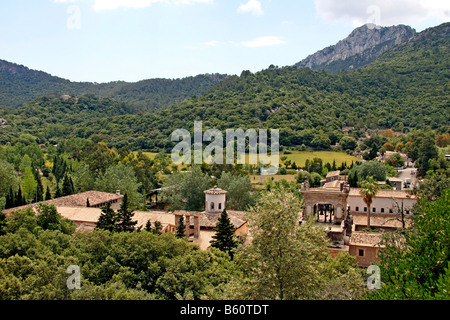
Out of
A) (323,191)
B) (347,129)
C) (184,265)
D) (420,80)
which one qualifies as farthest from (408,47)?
(184,265)

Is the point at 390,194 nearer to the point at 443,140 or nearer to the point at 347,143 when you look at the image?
the point at 347,143

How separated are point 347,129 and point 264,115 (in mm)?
23665

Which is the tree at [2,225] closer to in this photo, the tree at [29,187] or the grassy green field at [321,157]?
the tree at [29,187]

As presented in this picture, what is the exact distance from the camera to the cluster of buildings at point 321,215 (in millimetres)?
30984

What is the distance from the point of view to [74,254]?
22.6 meters

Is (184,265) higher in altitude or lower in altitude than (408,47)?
lower

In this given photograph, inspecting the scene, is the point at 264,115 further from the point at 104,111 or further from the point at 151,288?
the point at 151,288

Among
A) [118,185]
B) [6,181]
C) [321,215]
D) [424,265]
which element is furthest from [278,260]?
[6,181]

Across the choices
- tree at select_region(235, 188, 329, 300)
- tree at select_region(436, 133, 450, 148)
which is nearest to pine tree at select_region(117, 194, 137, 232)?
tree at select_region(235, 188, 329, 300)

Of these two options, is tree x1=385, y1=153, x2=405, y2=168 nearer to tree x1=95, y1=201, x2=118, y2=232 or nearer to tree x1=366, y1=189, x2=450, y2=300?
tree x1=95, y1=201, x2=118, y2=232

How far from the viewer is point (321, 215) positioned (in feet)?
149

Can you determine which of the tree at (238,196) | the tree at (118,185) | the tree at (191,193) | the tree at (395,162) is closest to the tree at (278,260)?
the tree at (238,196)
